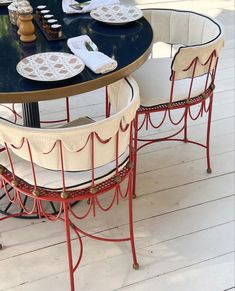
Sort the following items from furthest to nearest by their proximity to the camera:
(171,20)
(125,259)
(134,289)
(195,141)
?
(195,141) → (171,20) → (125,259) → (134,289)

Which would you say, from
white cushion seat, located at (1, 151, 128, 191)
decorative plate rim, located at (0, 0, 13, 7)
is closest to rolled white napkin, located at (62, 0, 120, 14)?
decorative plate rim, located at (0, 0, 13, 7)

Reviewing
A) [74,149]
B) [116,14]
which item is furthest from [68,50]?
[74,149]

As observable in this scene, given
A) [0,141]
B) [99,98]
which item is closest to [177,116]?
[99,98]

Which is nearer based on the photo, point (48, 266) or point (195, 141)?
point (48, 266)

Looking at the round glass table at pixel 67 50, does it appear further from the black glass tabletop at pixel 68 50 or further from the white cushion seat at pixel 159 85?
the white cushion seat at pixel 159 85

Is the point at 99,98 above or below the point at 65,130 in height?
below

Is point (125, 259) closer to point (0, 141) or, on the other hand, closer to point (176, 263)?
point (176, 263)

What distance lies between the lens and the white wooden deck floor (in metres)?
1.87

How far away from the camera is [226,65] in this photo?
11.5 feet

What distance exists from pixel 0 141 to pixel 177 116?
159 centimetres

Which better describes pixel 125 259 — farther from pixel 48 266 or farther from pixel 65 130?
pixel 65 130

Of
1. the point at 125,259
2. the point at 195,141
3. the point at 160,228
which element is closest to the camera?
the point at 125,259

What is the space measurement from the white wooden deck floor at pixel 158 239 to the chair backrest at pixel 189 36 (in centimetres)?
60

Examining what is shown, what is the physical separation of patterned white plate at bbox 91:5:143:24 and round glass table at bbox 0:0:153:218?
2cm
